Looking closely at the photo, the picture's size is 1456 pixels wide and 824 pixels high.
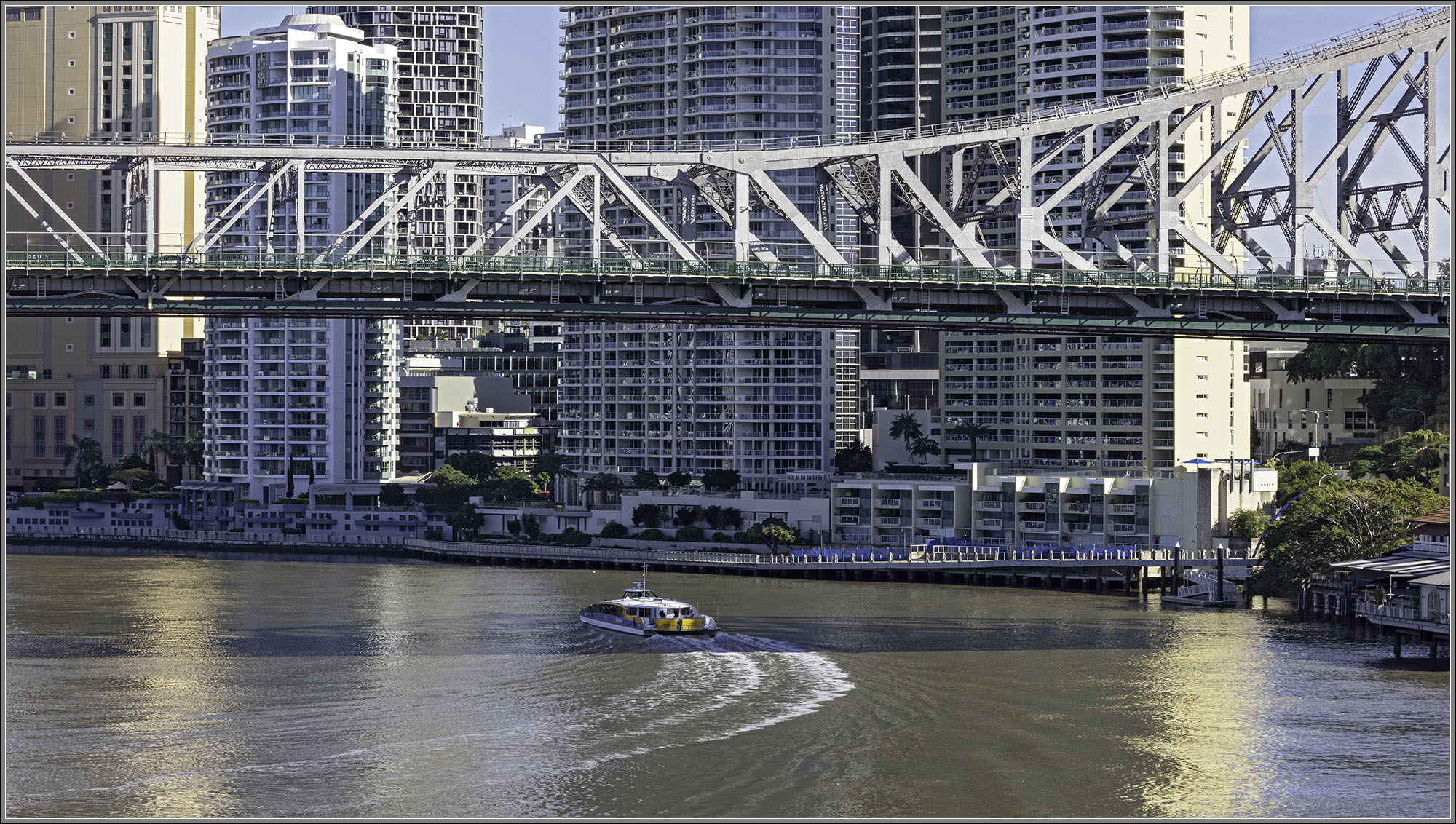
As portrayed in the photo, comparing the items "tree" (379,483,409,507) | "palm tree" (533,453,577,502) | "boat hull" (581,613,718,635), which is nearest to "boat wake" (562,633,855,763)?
"boat hull" (581,613,718,635)

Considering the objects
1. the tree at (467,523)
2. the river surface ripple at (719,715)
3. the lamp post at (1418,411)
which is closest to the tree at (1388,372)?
the lamp post at (1418,411)

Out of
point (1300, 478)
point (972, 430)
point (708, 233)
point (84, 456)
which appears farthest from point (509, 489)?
point (1300, 478)

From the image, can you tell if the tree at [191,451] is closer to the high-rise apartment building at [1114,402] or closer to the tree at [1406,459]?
the high-rise apartment building at [1114,402]

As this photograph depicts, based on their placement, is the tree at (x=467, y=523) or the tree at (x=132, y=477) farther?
the tree at (x=132, y=477)

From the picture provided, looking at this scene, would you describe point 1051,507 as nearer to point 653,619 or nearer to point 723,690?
point 653,619

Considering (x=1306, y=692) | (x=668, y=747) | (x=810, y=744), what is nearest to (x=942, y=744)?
(x=810, y=744)

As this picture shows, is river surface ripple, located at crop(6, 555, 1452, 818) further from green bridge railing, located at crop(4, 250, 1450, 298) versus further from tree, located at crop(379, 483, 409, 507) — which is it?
tree, located at crop(379, 483, 409, 507)
